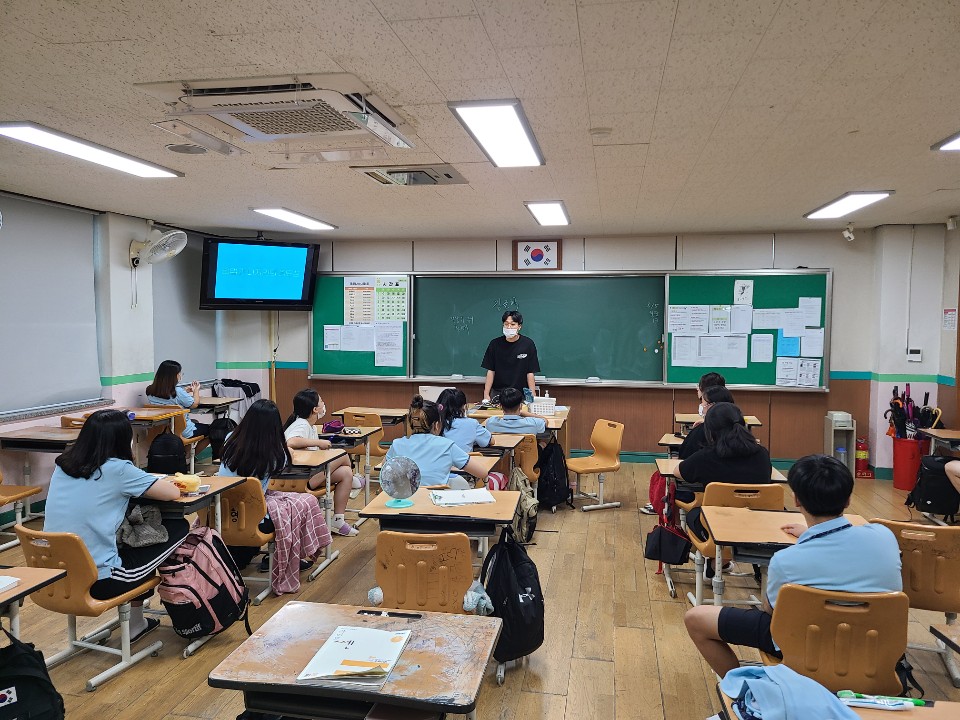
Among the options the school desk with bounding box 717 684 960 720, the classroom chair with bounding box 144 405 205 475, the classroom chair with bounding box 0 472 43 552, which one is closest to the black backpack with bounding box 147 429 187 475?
the classroom chair with bounding box 0 472 43 552

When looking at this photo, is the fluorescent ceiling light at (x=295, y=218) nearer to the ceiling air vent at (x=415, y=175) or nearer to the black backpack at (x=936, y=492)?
the ceiling air vent at (x=415, y=175)

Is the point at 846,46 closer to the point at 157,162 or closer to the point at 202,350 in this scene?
the point at 157,162

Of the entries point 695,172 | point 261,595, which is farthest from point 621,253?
point 261,595

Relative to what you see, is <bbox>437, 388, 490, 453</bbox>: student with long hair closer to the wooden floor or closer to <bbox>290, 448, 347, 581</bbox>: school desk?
<bbox>290, 448, 347, 581</bbox>: school desk

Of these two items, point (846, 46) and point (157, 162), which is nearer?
point (846, 46)

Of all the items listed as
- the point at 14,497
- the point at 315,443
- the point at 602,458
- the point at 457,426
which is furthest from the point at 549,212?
the point at 14,497

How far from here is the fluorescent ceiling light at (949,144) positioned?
3.61m

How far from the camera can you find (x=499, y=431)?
5.23 meters

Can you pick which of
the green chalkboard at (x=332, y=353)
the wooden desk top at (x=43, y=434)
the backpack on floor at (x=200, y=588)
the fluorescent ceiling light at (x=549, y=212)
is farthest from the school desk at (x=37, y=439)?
the fluorescent ceiling light at (x=549, y=212)

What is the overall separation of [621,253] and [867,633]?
20.1 ft

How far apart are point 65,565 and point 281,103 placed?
2.20 metres

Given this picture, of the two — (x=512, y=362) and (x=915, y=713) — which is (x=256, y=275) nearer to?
(x=512, y=362)

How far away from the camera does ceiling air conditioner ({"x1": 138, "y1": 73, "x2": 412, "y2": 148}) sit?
2.81 metres

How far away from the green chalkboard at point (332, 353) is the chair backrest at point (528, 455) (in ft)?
11.0
